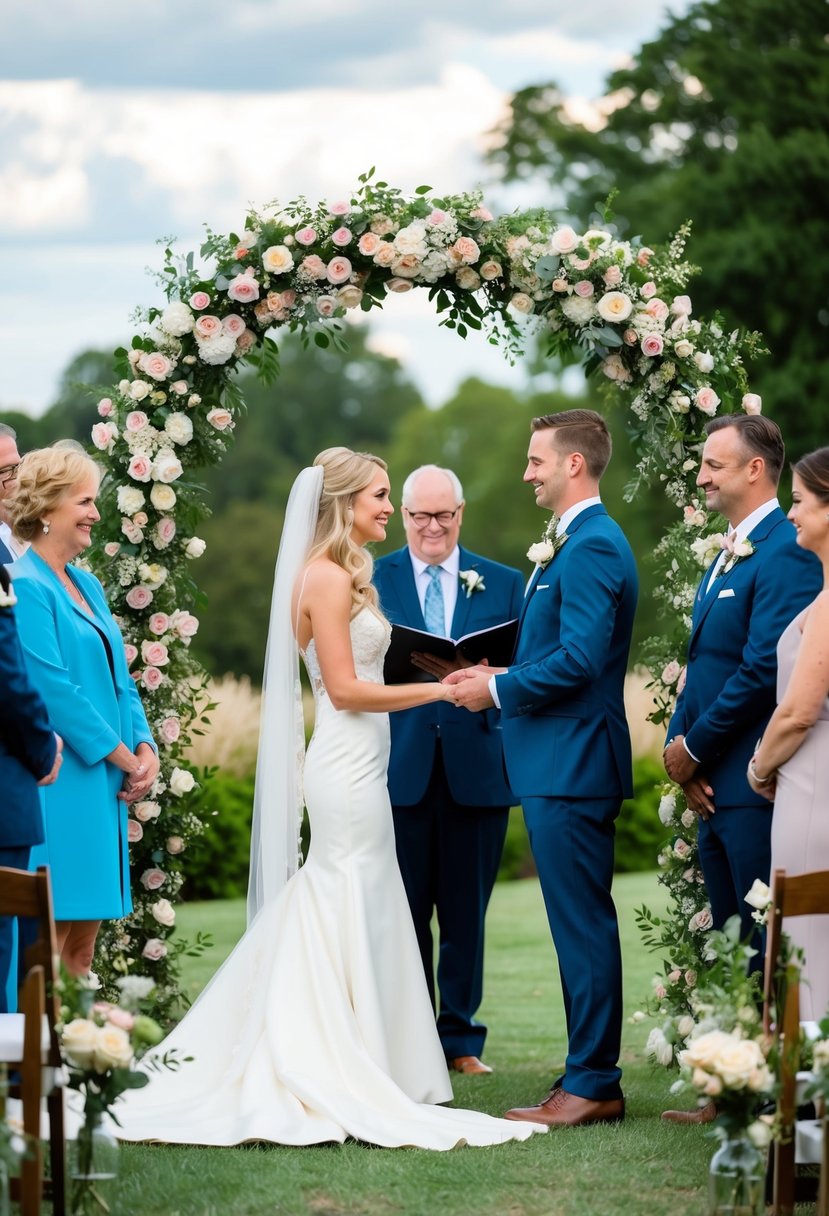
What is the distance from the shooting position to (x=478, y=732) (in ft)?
22.6

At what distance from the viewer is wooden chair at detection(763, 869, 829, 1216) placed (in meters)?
3.86

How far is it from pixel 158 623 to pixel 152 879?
3.65 ft

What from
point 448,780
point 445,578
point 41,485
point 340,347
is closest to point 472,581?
point 445,578

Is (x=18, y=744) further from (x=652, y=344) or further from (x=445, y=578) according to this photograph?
(x=652, y=344)

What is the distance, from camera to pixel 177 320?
6.55 metres

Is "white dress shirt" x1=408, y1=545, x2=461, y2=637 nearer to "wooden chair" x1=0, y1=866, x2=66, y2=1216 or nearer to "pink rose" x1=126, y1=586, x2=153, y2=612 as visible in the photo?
"pink rose" x1=126, y1=586, x2=153, y2=612

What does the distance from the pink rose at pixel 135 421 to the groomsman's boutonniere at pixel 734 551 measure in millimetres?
2520

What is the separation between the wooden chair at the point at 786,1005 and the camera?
3.86 meters

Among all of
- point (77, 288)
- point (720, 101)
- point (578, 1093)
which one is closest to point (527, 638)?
point (578, 1093)

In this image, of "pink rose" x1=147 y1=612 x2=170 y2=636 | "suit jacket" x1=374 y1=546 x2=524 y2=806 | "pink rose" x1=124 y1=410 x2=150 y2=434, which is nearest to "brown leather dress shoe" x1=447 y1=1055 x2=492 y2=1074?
"suit jacket" x1=374 y1=546 x2=524 y2=806

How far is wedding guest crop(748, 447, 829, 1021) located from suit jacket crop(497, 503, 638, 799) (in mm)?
821

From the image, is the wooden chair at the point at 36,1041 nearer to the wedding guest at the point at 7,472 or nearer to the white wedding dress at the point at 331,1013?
→ the white wedding dress at the point at 331,1013

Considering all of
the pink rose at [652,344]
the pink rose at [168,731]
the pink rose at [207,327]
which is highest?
the pink rose at [207,327]

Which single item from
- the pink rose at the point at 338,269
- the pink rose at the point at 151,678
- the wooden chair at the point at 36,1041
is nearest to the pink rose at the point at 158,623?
the pink rose at the point at 151,678
